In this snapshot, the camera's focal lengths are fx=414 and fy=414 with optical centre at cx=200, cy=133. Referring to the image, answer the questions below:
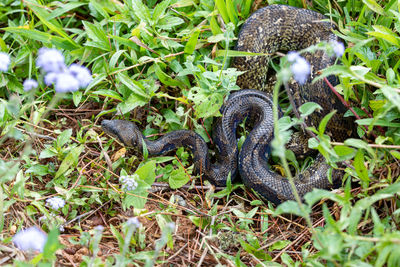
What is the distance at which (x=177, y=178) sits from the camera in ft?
13.4

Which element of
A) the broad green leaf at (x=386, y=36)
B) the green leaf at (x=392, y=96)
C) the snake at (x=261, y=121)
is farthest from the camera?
the snake at (x=261, y=121)

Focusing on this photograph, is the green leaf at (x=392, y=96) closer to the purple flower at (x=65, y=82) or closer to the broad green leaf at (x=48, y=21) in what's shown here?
the purple flower at (x=65, y=82)

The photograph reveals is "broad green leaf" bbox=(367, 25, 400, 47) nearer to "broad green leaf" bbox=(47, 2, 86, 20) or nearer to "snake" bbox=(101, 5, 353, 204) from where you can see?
"snake" bbox=(101, 5, 353, 204)

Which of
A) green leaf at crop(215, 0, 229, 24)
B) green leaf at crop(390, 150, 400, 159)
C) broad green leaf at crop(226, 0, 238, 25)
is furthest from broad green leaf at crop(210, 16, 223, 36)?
green leaf at crop(390, 150, 400, 159)

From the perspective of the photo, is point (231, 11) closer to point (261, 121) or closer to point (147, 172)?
point (261, 121)

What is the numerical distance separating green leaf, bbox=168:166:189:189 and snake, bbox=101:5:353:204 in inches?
10.0

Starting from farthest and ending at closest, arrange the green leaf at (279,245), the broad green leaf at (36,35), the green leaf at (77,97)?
the broad green leaf at (36,35), the green leaf at (77,97), the green leaf at (279,245)

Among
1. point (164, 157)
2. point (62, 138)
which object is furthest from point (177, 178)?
point (62, 138)

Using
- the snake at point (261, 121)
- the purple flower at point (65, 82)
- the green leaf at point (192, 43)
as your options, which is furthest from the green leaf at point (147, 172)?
the green leaf at point (192, 43)

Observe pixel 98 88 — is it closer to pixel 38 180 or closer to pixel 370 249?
pixel 38 180

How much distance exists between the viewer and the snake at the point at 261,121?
4.27 m

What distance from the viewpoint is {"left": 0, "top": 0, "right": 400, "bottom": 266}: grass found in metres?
3.24

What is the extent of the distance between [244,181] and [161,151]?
94 cm

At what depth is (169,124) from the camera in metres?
4.61
